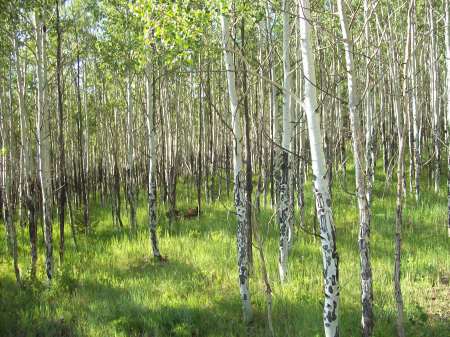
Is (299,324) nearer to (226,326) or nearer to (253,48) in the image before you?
(226,326)

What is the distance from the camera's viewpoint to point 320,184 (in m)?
3.59

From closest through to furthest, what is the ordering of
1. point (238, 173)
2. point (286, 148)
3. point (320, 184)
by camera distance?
1. point (320, 184)
2. point (238, 173)
3. point (286, 148)

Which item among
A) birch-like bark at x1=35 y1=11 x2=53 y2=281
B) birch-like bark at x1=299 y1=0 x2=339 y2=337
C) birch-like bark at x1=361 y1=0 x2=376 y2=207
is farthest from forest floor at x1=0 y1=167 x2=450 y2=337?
birch-like bark at x1=299 y1=0 x2=339 y2=337

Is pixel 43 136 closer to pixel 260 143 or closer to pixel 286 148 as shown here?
pixel 286 148


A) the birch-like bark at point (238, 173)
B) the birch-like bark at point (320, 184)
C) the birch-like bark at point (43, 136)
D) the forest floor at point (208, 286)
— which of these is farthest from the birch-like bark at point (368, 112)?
the birch-like bark at point (43, 136)

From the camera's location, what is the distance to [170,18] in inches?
150

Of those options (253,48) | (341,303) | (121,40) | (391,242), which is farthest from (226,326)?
(253,48)

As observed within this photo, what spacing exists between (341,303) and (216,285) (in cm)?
192

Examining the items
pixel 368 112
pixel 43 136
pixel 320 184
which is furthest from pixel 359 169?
pixel 43 136

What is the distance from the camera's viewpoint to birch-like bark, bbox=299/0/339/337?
357cm

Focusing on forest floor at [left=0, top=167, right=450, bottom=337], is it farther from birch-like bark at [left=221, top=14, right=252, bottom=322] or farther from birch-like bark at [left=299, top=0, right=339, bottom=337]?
birch-like bark at [left=299, top=0, right=339, bottom=337]

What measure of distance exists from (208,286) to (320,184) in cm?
364

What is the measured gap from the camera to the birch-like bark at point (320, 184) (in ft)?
11.7

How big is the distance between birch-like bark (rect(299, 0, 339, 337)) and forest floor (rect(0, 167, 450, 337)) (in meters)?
1.48
